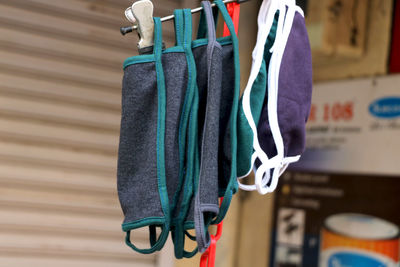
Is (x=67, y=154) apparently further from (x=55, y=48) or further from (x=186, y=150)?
(x=186, y=150)

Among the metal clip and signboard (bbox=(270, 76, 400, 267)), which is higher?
the metal clip

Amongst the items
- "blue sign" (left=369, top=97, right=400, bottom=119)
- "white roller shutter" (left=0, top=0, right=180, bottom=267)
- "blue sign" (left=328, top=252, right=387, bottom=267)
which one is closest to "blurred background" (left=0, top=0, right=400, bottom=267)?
"white roller shutter" (left=0, top=0, right=180, bottom=267)

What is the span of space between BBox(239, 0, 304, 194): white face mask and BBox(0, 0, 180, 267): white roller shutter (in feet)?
7.95

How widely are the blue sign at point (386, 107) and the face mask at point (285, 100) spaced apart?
2.26 meters

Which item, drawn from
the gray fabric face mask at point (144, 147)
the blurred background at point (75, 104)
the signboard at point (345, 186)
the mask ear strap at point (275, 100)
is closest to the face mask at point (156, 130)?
the gray fabric face mask at point (144, 147)

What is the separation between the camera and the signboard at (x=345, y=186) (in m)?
3.72

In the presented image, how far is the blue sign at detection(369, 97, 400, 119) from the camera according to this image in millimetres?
3736

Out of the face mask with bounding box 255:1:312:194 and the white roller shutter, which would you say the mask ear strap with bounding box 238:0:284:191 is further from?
the white roller shutter

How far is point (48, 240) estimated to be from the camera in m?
3.79

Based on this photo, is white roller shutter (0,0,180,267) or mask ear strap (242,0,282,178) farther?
white roller shutter (0,0,180,267)

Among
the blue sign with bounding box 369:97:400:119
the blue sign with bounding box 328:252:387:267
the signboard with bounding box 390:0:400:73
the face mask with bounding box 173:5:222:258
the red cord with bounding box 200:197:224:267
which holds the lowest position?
the blue sign with bounding box 328:252:387:267

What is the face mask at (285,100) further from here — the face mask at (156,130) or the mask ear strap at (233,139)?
the face mask at (156,130)

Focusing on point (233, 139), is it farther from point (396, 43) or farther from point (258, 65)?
point (396, 43)

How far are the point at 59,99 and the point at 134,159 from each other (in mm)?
2405
